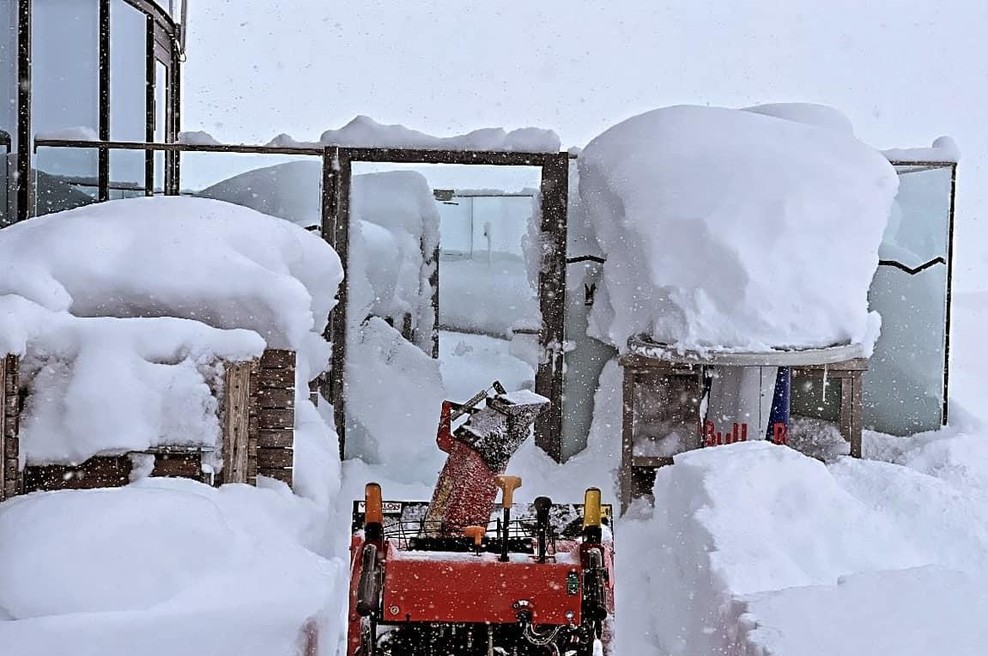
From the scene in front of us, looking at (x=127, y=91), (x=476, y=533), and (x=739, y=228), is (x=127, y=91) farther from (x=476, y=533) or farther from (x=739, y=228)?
(x=476, y=533)

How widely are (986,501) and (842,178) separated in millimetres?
2759

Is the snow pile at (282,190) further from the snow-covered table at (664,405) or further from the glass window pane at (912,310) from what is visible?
the glass window pane at (912,310)

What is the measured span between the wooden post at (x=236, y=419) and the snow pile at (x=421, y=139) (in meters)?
3.38

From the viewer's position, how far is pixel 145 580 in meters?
3.77

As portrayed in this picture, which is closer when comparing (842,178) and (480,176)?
(842,178)

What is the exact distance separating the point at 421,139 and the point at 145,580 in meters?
5.10

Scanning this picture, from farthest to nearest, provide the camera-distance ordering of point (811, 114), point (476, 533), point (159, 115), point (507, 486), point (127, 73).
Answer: point (159, 115)
point (127, 73)
point (811, 114)
point (507, 486)
point (476, 533)

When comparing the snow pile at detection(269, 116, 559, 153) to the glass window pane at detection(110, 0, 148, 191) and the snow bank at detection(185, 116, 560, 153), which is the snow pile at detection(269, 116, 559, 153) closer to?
the snow bank at detection(185, 116, 560, 153)

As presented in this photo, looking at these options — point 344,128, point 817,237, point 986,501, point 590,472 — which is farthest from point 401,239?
point 986,501

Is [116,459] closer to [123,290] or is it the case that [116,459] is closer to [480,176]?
[123,290]

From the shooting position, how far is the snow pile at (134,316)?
466 centimetres

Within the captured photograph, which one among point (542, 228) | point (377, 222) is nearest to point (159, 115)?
point (377, 222)

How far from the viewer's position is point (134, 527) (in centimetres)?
391

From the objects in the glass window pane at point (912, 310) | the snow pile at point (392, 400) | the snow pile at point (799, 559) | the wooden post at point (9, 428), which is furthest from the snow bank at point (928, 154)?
the wooden post at point (9, 428)
